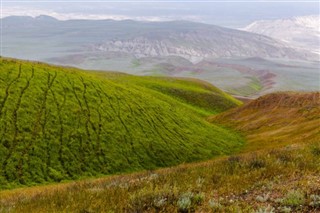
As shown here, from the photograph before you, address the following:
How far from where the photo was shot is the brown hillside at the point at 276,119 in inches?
2414

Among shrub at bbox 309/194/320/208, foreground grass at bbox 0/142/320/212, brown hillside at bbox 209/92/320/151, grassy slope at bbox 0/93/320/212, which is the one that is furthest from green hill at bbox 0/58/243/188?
shrub at bbox 309/194/320/208

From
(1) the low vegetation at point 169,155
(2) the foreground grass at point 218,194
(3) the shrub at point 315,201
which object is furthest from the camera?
(1) the low vegetation at point 169,155

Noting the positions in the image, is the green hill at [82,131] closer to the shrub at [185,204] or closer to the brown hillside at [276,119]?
the brown hillside at [276,119]

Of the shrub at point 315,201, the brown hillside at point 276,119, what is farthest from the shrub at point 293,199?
the brown hillside at point 276,119

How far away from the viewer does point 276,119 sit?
80125mm

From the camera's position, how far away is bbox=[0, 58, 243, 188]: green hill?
40781 mm

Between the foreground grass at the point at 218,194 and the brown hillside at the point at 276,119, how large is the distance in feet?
133

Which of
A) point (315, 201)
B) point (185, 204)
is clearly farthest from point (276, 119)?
point (185, 204)

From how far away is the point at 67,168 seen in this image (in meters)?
41.0

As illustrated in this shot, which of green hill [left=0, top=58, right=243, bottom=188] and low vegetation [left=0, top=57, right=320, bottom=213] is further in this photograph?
green hill [left=0, top=58, right=243, bottom=188]

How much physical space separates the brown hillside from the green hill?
642 centimetres

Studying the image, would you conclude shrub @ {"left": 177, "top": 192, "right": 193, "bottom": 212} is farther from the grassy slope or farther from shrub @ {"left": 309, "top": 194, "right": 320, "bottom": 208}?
shrub @ {"left": 309, "top": 194, "right": 320, "bottom": 208}

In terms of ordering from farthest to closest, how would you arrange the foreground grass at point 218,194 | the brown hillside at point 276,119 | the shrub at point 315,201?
the brown hillside at point 276,119, the foreground grass at point 218,194, the shrub at point 315,201

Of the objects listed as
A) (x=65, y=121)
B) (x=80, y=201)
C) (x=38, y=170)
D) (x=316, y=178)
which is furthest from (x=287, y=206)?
(x=65, y=121)
